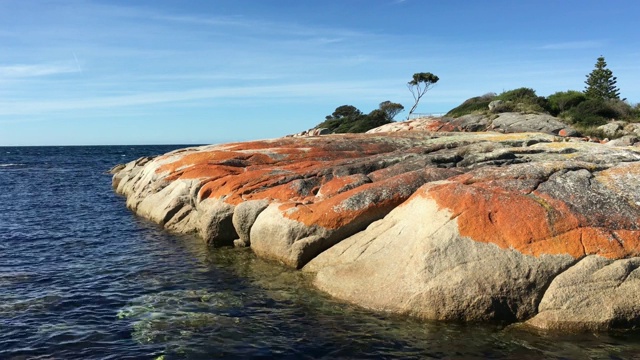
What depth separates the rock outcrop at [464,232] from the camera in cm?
1219

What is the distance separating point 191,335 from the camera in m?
11.8

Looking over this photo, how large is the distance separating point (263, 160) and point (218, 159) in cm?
301

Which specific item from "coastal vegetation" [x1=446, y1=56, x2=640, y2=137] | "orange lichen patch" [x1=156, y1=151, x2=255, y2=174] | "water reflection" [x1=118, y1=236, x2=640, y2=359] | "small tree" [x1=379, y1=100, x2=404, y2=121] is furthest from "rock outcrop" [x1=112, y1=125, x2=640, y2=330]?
"small tree" [x1=379, y1=100, x2=404, y2=121]

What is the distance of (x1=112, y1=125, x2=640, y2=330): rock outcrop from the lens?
40.0ft

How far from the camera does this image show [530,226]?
1315 centimetres

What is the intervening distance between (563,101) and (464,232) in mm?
58398

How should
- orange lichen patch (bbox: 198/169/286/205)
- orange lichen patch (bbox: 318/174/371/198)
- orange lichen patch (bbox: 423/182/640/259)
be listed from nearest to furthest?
orange lichen patch (bbox: 423/182/640/259), orange lichen patch (bbox: 318/174/371/198), orange lichen patch (bbox: 198/169/286/205)

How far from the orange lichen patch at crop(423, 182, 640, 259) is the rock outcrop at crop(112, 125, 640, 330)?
3 centimetres

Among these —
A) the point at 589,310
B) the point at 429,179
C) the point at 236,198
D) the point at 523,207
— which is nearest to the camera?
the point at 589,310

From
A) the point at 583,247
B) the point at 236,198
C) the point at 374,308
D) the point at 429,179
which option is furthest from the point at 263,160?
the point at 583,247

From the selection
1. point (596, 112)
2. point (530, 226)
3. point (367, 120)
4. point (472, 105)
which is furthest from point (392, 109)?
point (530, 226)

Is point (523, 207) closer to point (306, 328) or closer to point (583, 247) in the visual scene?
point (583, 247)

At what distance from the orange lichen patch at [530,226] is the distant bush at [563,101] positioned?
53.9 m

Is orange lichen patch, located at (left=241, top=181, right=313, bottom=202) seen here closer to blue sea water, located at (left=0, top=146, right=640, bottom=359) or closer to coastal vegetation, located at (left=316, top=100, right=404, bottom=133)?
blue sea water, located at (left=0, top=146, right=640, bottom=359)
